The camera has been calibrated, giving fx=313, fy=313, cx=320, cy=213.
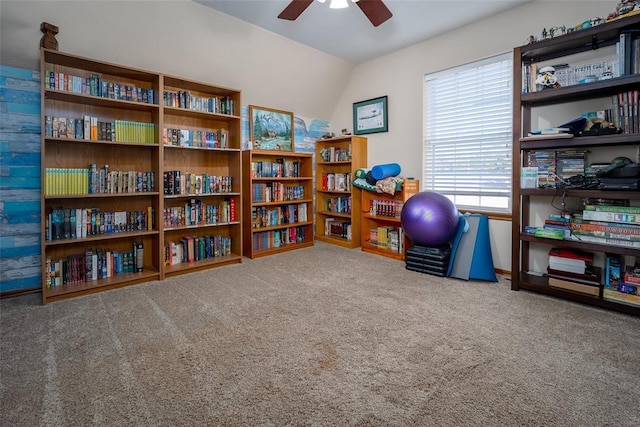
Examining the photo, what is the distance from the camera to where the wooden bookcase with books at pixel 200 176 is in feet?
11.6

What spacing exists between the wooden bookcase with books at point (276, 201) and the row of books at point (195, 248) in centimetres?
38

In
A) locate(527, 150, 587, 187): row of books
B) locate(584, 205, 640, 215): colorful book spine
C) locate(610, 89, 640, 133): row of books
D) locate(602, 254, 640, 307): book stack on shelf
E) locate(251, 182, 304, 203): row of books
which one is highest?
locate(610, 89, 640, 133): row of books

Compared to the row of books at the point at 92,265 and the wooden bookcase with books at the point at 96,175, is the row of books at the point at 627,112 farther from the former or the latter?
the row of books at the point at 92,265

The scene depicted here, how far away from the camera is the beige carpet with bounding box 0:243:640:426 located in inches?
57.2

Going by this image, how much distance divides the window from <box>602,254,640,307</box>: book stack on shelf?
108cm

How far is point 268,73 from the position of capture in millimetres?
4398

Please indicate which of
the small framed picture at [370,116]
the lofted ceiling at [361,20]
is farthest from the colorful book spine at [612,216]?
the small framed picture at [370,116]

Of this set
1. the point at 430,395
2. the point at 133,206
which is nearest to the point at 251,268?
the point at 133,206

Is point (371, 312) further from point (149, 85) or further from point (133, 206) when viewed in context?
point (149, 85)

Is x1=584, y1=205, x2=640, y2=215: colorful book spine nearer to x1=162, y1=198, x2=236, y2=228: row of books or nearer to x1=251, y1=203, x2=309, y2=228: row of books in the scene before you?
x1=251, y1=203, x2=309, y2=228: row of books

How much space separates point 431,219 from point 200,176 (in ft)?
9.02

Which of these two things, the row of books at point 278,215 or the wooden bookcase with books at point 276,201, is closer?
the wooden bookcase with books at point 276,201

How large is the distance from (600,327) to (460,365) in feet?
4.18

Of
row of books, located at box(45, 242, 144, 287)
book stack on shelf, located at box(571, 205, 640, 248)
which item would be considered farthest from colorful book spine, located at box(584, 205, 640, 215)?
row of books, located at box(45, 242, 144, 287)
